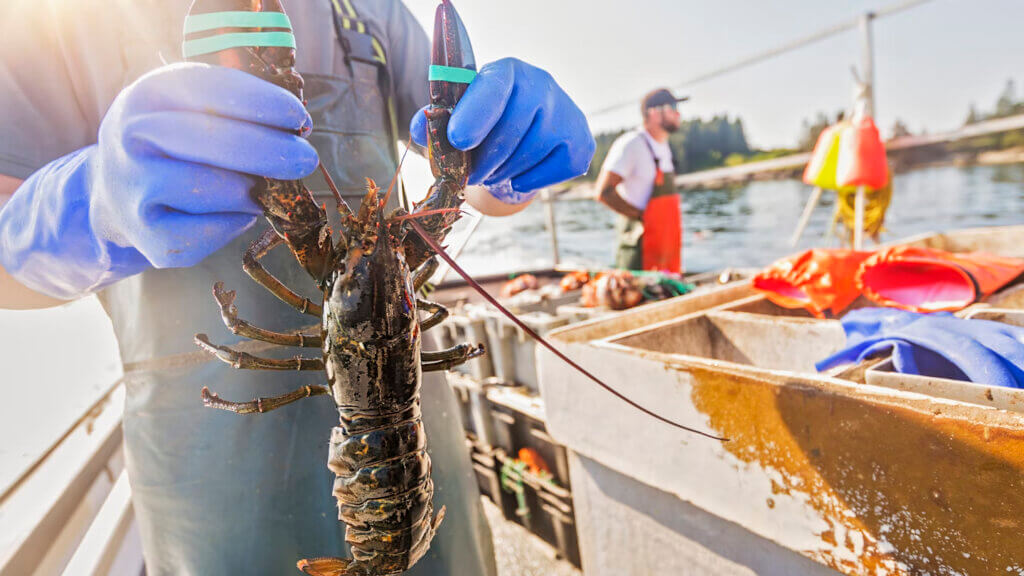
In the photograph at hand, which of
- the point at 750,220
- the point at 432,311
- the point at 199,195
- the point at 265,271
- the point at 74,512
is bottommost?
the point at 74,512

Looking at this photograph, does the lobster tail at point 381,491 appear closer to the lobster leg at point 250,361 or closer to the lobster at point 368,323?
the lobster at point 368,323

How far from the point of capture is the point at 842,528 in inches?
38.8

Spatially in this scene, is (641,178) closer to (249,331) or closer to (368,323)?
(368,323)

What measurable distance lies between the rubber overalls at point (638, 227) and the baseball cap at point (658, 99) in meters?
0.37

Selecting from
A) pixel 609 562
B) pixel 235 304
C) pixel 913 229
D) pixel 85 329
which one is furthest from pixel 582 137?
pixel 913 229

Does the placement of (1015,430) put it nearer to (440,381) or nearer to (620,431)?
(620,431)

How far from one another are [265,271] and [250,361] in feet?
0.72

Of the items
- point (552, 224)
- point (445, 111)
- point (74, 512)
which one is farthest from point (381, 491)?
point (552, 224)

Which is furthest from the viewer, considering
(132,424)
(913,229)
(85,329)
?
(913,229)

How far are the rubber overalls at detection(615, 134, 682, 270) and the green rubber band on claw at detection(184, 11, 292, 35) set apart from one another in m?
4.12

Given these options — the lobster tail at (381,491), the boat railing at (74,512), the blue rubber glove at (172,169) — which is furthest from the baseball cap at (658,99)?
the boat railing at (74,512)

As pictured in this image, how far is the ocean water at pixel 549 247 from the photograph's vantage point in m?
2.03

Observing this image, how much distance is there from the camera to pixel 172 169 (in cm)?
80

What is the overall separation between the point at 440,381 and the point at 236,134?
0.94 meters
